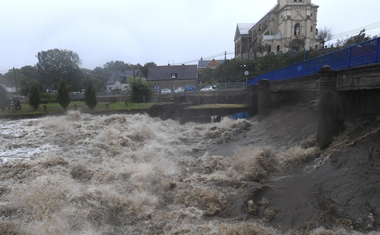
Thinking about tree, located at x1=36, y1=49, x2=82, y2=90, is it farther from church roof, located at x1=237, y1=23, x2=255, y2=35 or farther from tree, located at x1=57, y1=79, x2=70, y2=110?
church roof, located at x1=237, y1=23, x2=255, y2=35

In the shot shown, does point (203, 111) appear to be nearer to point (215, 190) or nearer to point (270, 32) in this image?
point (215, 190)

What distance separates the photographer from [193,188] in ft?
26.5

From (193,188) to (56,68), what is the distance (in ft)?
231

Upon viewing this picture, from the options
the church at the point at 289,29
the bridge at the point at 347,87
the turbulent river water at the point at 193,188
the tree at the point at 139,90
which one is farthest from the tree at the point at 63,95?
the church at the point at 289,29

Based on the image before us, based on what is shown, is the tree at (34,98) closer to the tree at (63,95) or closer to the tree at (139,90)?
the tree at (63,95)

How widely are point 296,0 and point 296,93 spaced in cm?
4290

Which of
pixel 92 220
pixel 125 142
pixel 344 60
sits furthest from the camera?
pixel 125 142

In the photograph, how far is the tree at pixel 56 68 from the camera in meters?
65.4

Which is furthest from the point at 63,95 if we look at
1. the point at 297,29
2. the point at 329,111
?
the point at 297,29

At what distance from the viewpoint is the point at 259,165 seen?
9234 mm

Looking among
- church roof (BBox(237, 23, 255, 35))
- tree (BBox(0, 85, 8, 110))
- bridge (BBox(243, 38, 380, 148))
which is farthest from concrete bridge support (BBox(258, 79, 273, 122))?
church roof (BBox(237, 23, 255, 35))

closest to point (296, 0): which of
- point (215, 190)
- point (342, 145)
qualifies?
point (342, 145)

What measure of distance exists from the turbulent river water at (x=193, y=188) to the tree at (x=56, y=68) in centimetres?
5986

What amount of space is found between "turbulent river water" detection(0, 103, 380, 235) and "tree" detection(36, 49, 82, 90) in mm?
59865
